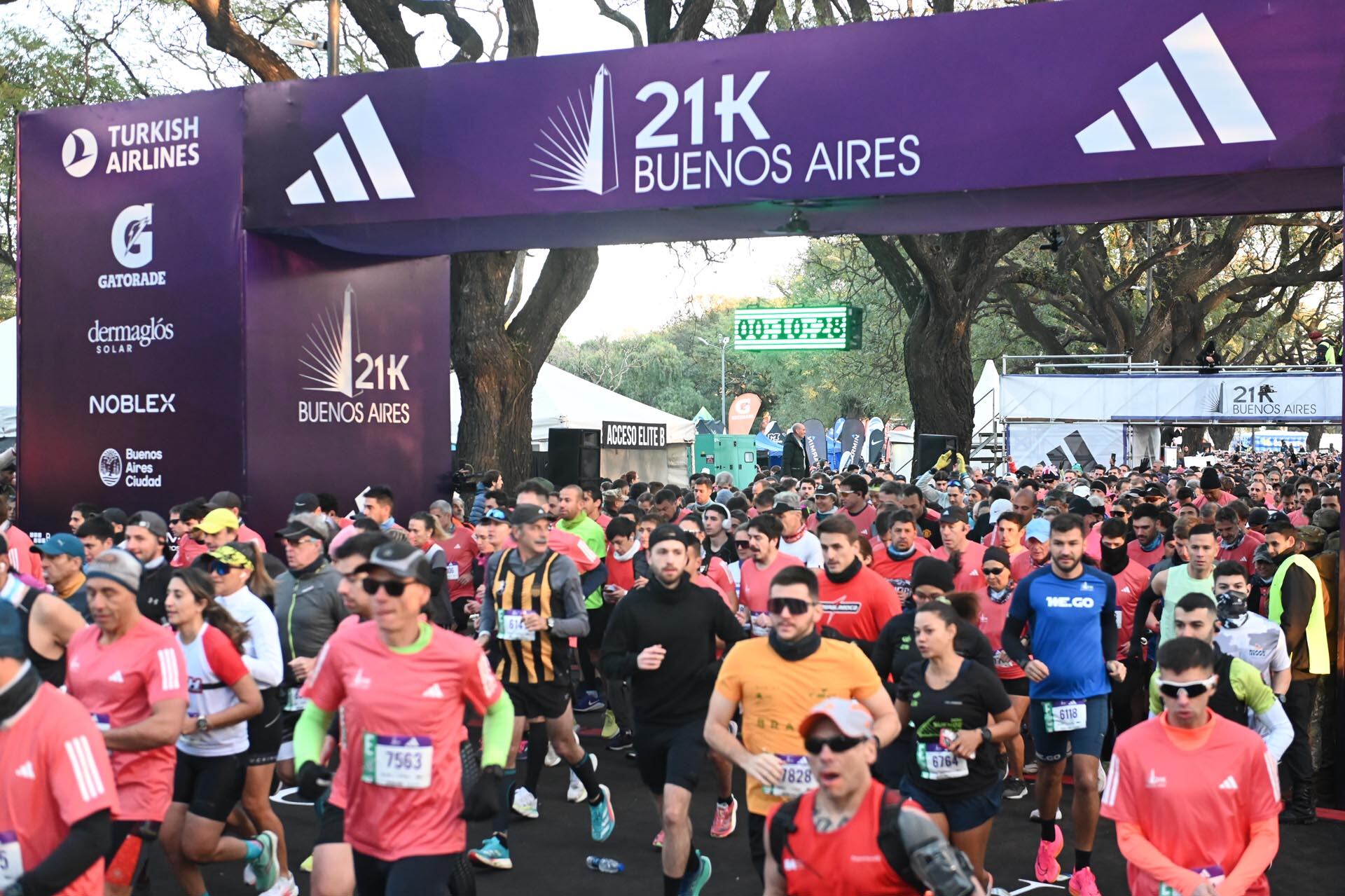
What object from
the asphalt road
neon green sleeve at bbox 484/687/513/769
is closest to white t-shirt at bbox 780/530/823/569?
the asphalt road

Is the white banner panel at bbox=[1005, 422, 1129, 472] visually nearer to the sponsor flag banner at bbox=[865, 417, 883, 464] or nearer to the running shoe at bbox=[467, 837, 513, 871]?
the sponsor flag banner at bbox=[865, 417, 883, 464]

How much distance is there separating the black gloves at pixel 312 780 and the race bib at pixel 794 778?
1693mm

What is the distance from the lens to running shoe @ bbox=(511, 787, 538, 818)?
8578 millimetres

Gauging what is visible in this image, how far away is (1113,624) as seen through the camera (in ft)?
24.5

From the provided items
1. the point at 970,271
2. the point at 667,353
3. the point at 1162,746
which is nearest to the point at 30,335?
the point at 1162,746

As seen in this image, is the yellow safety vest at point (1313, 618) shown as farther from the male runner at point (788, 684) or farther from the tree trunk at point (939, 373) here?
the tree trunk at point (939, 373)

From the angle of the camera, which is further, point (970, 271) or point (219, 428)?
point (970, 271)

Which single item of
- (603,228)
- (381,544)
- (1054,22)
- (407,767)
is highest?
(1054,22)

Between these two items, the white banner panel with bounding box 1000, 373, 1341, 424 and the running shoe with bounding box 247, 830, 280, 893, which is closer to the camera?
the running shoe with bounding box 247, 830, 280, 893

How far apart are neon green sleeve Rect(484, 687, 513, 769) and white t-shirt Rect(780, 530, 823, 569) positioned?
481 centimetres

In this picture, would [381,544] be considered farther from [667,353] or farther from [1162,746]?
[667,353]

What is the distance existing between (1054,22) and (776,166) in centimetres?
209

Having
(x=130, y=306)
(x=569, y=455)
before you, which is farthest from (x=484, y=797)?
(x=569, y=455)

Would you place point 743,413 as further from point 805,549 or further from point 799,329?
point 805,549
